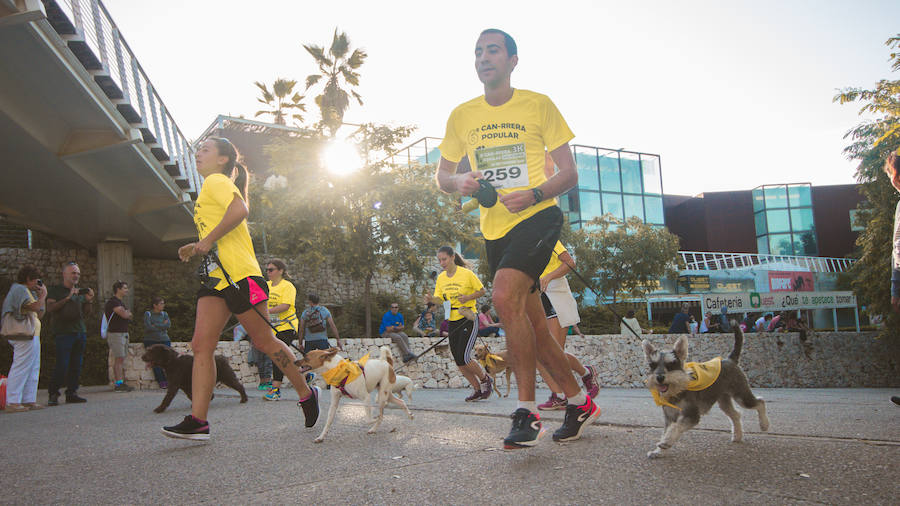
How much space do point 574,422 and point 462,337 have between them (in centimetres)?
407

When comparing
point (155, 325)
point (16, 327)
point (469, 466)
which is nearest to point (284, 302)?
point (16, 327)

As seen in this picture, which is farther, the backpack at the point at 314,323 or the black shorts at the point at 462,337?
the backpack at the point at 314,323

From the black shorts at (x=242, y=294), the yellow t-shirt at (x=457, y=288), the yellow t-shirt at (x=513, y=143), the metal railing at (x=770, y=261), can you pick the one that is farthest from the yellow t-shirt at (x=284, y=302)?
the metal railing at (x=770, y=261)

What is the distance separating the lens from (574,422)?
3.36 m

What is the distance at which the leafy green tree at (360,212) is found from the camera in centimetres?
2314

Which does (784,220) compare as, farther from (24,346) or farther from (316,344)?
(24,346)

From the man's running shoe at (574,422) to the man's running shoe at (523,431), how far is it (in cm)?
37

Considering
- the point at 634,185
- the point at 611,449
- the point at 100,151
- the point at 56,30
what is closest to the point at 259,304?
the point at 611,449

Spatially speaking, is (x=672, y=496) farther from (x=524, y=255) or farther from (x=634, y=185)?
(x=634, y=185)

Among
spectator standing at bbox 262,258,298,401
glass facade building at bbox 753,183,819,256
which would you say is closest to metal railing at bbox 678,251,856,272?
glass facade building at bbox 753,183,819,256

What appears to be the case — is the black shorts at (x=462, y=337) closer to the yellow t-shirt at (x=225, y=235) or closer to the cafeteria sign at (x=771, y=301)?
the yellow t-shirt at (x=225, y=235)

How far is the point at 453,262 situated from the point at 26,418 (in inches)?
209

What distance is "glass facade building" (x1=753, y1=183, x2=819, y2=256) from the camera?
2019 inches

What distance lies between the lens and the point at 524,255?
10.7ft
